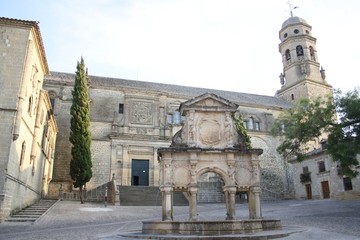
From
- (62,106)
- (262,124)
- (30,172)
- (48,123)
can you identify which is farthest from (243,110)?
(30,172)

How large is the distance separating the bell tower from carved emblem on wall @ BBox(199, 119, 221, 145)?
35589mm

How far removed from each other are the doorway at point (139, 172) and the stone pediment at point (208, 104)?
69.0 ft

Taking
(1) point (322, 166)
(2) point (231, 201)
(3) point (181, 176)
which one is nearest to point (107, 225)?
(3) point (181, 176)

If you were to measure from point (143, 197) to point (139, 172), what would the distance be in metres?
6.93

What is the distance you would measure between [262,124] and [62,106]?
25.4m

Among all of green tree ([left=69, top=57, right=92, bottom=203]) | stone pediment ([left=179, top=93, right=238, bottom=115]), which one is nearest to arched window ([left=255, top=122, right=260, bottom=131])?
green tree ([left=69, top=57, right=92, bottom=203])

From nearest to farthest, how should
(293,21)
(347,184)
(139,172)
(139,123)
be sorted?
1. (347,184)
2. (139,172)
3. (139,123)
4. (293,21)

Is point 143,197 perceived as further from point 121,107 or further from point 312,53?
point 312,53

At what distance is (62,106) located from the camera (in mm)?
33344

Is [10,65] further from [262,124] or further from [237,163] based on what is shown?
[262,124]

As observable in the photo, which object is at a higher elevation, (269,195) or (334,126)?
(334,126)

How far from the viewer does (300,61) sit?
46.1 meters

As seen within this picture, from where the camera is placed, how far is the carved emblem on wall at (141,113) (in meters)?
35.3

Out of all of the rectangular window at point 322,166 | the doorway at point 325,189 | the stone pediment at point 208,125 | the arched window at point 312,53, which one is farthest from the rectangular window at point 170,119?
the arched window at point 312,53
